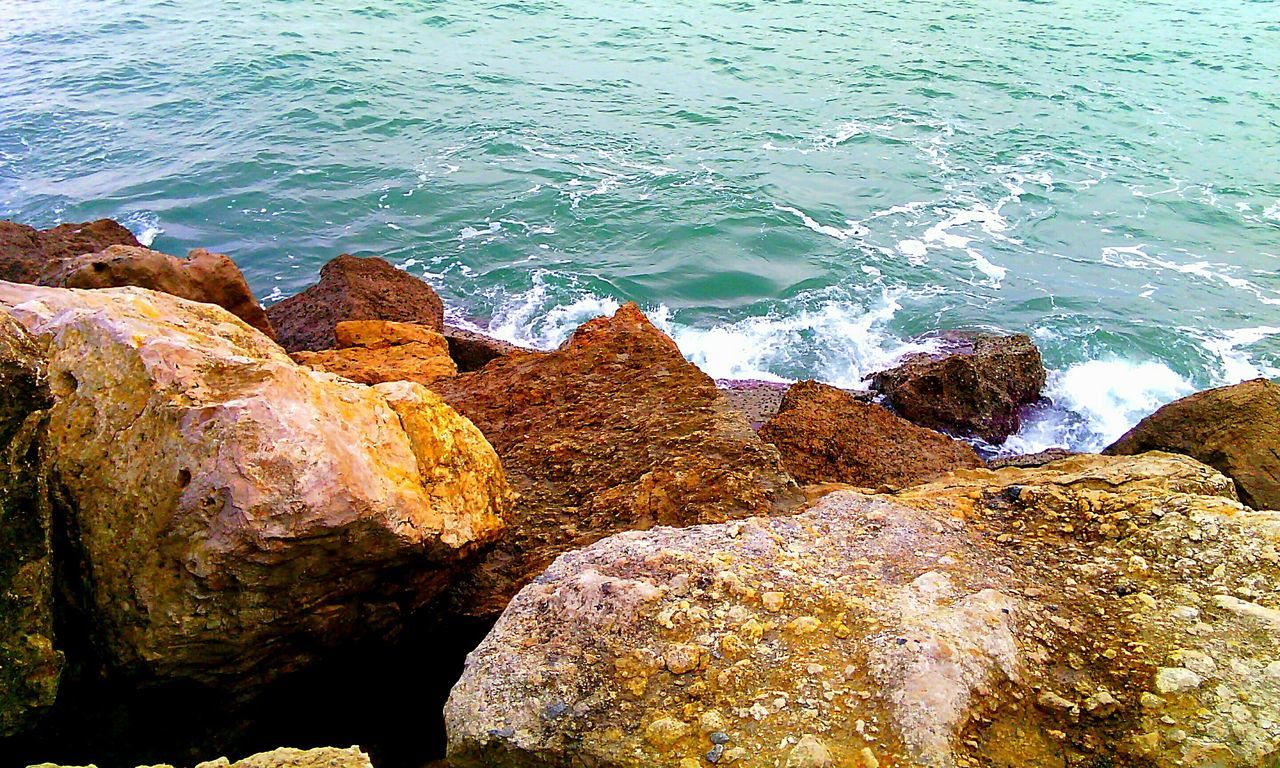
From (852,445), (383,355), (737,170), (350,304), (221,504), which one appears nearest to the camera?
(221,504)

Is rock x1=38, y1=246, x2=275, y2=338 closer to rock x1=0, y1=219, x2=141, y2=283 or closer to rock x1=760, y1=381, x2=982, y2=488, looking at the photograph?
rock x1=0, y1=219, x2=141, y2=283

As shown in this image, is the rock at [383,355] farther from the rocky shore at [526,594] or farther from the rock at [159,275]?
the rocky shore at [526,594]

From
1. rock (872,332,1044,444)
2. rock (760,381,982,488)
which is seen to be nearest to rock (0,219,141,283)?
rock (760,381,982,488)

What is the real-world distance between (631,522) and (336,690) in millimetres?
1704

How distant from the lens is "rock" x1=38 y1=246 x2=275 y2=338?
8.08 meters

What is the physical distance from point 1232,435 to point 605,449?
512 centimetres

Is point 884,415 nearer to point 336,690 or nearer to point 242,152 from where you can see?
point 336,690

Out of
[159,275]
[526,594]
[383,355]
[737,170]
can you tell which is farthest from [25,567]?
[737,170]

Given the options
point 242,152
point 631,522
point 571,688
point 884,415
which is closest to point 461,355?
point 884,415

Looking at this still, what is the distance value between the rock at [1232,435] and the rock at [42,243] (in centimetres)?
1074

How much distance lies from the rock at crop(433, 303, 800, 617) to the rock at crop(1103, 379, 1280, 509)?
12.9 ft

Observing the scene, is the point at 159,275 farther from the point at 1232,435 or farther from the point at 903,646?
the point at 1232,435

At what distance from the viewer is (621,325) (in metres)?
6.94

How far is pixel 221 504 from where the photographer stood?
3385 mm
